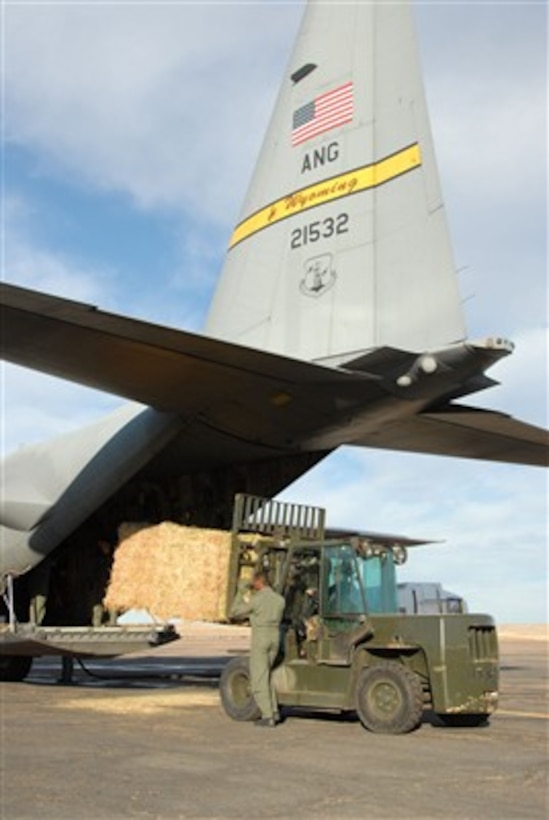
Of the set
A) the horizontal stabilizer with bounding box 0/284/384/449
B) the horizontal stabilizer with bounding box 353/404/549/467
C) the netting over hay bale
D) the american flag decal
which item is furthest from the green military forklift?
the american flag decal

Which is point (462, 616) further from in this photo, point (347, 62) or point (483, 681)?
point (347, 62)

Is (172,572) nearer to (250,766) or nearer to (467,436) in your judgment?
(467,436)

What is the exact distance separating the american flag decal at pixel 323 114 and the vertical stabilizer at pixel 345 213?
0.02m

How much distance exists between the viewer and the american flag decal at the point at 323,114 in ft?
37.5

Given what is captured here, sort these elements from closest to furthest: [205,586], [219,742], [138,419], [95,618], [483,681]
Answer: [219,742] → [483,681] → [205,586] → [138,419] → [95,618]

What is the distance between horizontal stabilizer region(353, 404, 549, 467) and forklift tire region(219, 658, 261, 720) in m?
3.82

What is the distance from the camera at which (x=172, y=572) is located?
11.4m

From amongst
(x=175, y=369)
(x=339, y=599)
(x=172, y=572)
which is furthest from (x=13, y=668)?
(x=339, y=599)

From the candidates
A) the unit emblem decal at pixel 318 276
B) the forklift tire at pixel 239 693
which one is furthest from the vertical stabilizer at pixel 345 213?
the forklift tire at pixel 239 693

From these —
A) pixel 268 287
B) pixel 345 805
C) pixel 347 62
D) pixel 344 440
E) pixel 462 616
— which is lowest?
pixel 345 805

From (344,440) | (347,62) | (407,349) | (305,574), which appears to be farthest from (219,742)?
(347,62)

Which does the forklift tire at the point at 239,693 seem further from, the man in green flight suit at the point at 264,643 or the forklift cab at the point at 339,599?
the forklift cab at the point at 339,599

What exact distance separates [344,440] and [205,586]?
287 cm

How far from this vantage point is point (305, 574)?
1017cm
